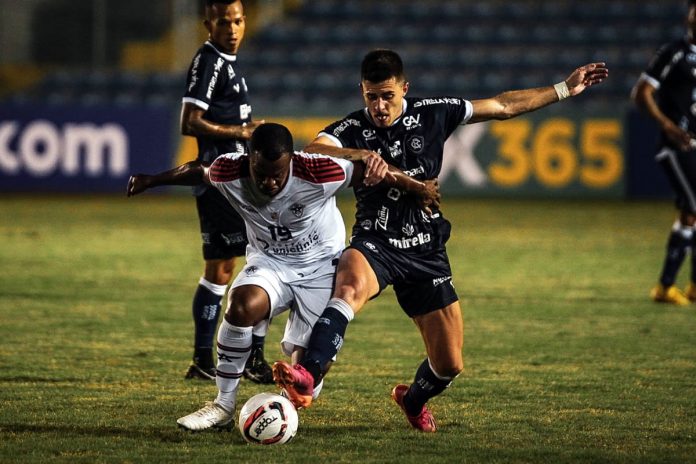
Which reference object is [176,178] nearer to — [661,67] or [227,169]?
[227,169]

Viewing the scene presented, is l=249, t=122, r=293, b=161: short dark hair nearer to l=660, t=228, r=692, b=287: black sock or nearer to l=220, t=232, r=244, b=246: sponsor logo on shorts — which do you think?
l=220, t=232, r=244, b=246: sponsor logo on shorts

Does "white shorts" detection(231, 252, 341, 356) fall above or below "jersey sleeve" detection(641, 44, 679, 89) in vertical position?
below

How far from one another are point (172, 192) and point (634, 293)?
1293 cm

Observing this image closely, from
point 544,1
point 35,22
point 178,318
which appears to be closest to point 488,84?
point 544,1

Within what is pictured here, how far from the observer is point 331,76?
74.4 feet

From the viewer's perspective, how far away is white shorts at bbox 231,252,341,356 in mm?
Answer: 5348

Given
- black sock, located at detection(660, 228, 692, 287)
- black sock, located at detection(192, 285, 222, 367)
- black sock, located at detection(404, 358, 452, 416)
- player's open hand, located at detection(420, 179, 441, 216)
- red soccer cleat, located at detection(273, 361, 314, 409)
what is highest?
player's open hand, located at detection(420, 179, 441, 216)

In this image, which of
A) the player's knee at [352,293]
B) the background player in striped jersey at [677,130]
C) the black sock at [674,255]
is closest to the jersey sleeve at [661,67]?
the background player in striped jersey at [677,130]

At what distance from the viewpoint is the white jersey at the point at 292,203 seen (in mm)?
5336

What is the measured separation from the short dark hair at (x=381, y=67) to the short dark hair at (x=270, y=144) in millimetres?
538

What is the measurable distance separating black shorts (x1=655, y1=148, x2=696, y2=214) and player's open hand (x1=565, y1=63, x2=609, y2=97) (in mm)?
3885

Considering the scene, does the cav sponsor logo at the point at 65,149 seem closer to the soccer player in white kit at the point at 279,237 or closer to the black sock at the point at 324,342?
the soccer player in white kit at the point at 279,237

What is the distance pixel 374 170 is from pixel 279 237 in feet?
1.81

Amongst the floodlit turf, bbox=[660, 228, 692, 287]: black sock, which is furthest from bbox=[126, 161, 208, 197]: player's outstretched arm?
bbox=[660, 228, 692, 287]: black sock
